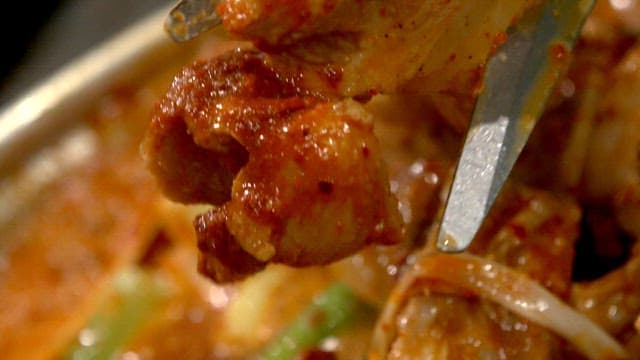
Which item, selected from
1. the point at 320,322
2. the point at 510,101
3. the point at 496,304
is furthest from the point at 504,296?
the point at 320,322

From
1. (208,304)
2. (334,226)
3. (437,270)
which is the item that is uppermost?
(334,226)

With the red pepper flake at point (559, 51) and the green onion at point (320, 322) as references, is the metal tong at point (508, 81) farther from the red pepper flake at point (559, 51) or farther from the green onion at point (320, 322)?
the green onion at point (320, 322)

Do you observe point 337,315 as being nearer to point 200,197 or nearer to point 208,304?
point 208,304

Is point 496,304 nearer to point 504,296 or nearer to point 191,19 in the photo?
point 504,296

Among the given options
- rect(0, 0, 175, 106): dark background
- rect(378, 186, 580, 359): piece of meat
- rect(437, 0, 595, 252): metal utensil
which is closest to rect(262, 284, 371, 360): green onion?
rect(378, 186, 580, 359): piece of meat

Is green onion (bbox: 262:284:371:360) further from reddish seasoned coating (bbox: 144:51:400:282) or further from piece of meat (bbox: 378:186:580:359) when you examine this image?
reddish seasoned coating (bbox: 144:51:400:282)

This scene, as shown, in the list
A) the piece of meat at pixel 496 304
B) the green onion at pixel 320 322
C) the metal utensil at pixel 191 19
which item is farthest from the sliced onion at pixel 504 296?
the metal utensil at pixel 191 19

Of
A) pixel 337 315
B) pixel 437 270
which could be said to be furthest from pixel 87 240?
pixel 437 270
